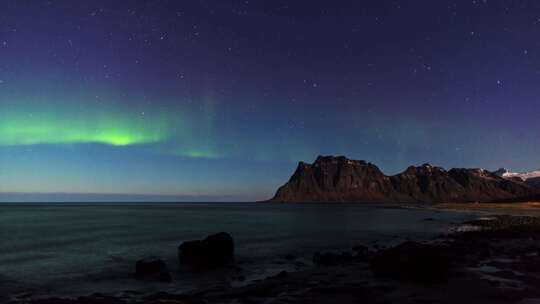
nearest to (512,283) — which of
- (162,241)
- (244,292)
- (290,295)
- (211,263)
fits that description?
(290,295)

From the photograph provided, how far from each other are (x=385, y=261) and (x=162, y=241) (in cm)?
3740

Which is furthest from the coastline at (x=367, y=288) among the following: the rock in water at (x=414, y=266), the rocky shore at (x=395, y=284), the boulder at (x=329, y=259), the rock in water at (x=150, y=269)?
the rock in water at (x=150, y=269)

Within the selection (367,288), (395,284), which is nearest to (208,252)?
(367,288)

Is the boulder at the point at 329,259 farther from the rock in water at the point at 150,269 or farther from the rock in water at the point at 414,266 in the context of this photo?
the rock in water at the point at 150,269

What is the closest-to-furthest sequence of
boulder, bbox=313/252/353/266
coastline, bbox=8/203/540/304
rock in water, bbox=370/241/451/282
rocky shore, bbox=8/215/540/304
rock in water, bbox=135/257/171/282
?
coastline, bbox=8/203/540/304
rocky shore, bbox=8/215/540/304
rock in water, bbox=370/241/451/282
rock in water, bbox=135/257/171/282
boulder, bbox=313/252/353/266

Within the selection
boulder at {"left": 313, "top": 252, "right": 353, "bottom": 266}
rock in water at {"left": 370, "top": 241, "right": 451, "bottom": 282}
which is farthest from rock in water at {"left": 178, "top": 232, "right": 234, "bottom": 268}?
rock in water at {"left": 370, "top": 241, "right": 451, "bottom": 282}

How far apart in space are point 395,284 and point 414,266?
2.91 metres

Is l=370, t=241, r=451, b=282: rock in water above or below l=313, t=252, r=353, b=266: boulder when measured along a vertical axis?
above

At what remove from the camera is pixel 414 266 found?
91.5ft

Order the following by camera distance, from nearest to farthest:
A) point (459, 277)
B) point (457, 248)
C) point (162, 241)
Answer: point (459, 277) < point (457, 248) < point (162, 241)

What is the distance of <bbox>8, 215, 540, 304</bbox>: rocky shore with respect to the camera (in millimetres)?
22281

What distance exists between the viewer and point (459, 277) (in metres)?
27.2

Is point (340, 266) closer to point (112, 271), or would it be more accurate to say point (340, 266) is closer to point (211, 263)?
point (211, 263)

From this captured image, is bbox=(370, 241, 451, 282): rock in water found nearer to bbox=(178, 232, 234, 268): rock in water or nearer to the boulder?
the boulder
